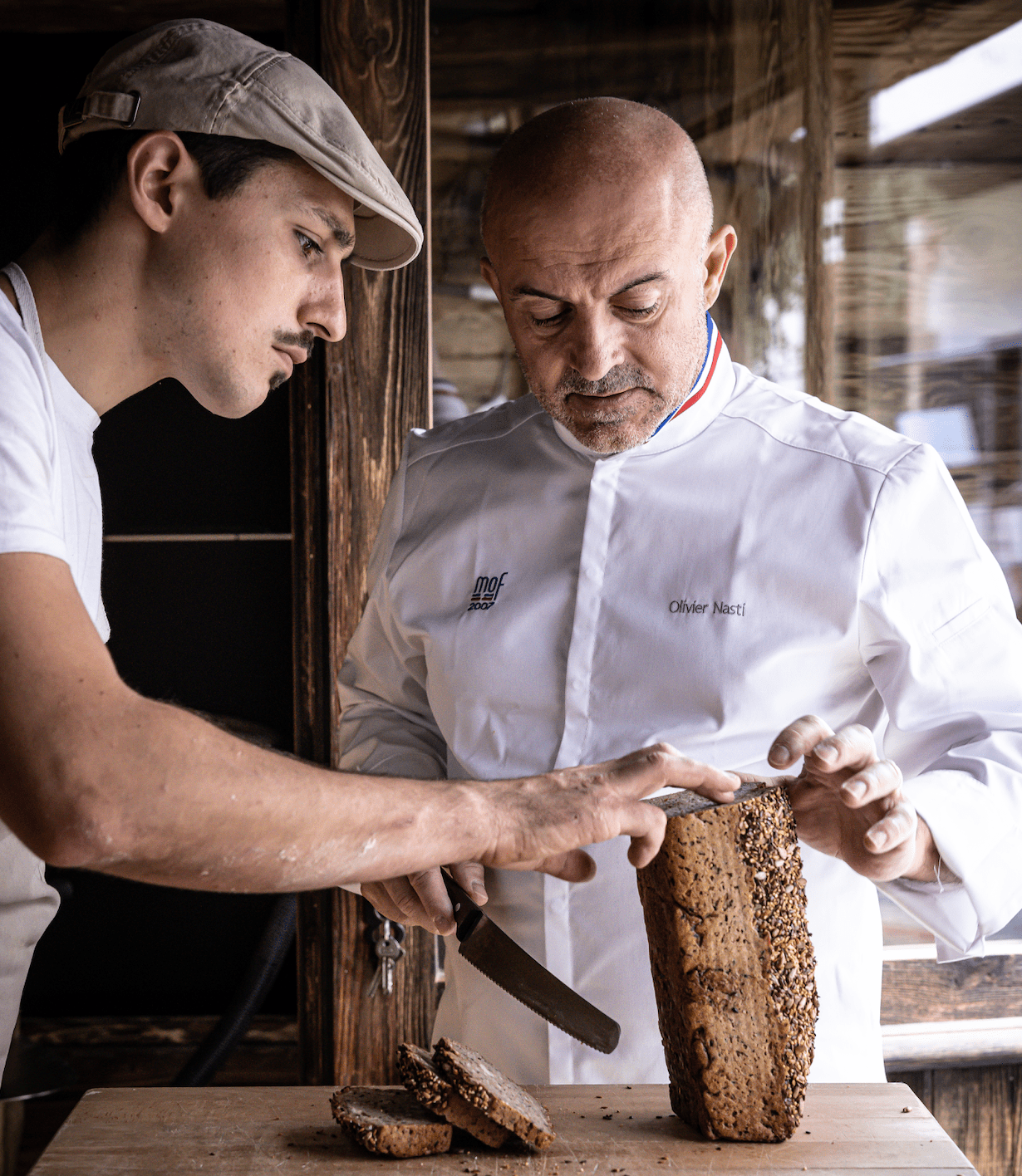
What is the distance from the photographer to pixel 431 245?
7.62ft

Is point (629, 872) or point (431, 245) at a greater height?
point (431, 245)

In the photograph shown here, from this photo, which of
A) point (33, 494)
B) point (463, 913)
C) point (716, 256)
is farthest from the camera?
point (716, 256)

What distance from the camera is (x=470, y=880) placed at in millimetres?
1411

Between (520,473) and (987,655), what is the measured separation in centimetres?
69

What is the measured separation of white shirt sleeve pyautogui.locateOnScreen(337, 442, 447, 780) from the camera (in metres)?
1.63

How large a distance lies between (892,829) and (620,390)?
658mm

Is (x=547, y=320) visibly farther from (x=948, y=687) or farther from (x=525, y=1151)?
(x=525, y=1151)

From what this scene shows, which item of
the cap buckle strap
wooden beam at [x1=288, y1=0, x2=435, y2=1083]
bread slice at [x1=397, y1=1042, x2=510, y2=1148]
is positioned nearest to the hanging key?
wooden beam at [x1=288, y1=0, x2=435, y2=1083]

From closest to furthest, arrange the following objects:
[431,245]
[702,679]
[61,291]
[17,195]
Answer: [61,291]
[702,679]
[431,245]
[17,195]

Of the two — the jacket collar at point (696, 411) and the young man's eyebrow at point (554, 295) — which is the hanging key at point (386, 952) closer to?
the jacket collar at point (696, 411)

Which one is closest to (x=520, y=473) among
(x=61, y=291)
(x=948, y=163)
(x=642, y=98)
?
(x=61, y=291)

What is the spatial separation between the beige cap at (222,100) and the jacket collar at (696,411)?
1.57 feet

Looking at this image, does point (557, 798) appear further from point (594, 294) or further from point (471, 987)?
point (594, 294)

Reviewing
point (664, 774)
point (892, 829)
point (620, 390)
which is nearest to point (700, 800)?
point (664, 774)
